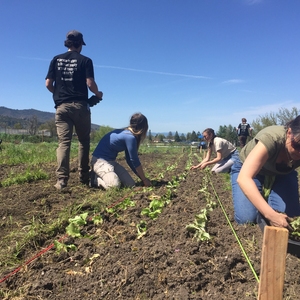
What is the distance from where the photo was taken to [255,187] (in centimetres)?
217

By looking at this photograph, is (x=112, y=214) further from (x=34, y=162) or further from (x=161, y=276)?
(x=34, y=162)

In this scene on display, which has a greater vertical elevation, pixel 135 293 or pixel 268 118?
pixel 268 118

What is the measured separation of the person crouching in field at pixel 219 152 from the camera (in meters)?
6.62

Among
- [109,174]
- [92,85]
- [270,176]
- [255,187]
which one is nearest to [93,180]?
[109,174]

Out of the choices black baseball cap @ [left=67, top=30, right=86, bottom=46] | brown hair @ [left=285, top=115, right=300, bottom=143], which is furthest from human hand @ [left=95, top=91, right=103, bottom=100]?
brown hair @ [left=285, top=115, right=300, bottom=143]

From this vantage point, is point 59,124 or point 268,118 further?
point 268,118

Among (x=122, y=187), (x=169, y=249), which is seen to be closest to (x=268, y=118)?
(x=122, y=187)

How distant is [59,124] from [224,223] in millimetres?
2895

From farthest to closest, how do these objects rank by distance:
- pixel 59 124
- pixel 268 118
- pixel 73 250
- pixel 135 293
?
pixel 268 118, pixel 59 124, pixel 73 250, pixel 135 293

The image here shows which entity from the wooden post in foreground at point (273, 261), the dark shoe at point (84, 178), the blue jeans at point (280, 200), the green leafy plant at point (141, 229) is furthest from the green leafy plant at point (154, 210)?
the wooden post in foreground at point (273, 261)

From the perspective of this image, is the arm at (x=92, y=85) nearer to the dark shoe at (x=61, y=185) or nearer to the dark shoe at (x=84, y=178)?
the dark shoe at (x=84, y=178)

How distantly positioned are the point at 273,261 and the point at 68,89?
13.3ft

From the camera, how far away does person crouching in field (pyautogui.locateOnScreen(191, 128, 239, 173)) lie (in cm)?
662

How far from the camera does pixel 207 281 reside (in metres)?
2.01
